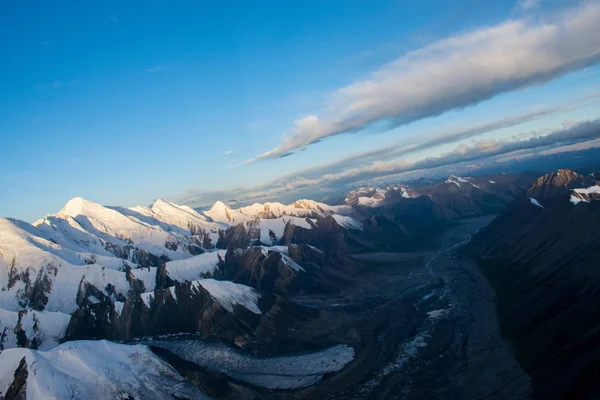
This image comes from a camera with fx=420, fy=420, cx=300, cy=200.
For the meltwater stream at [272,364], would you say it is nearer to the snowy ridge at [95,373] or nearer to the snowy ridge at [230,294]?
the snowy ridge at [95,373]

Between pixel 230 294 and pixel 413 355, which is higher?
pixel 230 294

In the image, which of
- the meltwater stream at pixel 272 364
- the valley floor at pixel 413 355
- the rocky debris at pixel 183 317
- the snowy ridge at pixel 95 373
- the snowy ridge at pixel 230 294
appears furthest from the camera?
the snowy ridge at pixel 230 294

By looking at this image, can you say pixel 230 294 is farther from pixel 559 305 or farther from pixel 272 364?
pixel 559 305

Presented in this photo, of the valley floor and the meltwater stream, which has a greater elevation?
the meltwater stream

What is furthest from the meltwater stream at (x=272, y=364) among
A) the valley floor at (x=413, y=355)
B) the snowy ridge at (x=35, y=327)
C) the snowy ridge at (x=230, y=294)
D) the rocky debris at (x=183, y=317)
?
the snowy ridge at (x=35, y=327)

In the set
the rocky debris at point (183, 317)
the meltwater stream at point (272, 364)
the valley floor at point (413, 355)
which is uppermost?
the rocky debris at point (183, 317)

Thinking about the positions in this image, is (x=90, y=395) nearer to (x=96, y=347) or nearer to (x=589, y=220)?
(x=96, y=347)

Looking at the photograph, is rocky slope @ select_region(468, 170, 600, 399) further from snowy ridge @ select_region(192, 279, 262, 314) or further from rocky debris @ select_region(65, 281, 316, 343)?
snowy ridge @ select_region(192, 279, 262, 314)

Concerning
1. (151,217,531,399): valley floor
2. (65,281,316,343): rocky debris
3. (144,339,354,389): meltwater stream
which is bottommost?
(151,217,531,399): valley floor

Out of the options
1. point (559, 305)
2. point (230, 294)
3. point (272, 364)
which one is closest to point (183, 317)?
point (230, 294)

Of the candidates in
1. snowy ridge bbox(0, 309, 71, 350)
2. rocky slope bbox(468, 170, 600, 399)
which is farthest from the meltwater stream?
snowy ridge bbox(0, 309, 71, 350)

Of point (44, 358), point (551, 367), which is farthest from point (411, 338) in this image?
point (44, 358)

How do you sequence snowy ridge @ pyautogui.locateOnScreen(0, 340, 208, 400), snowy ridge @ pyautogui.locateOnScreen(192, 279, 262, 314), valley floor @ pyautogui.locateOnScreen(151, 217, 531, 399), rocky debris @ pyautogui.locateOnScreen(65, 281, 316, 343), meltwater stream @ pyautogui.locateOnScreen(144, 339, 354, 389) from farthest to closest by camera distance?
snowy ridge @ pyautogui.locateOnScreen(192, 279, 262, 314) < rocky debris @ pyautogui.locateOnScreen(65, 281, 316, 343) < meltwater stream @ pyautogui.locateOnScreen(144, 339, 354, 389) < valley floor @ pyautogui.locateOnScreen(151, 217, 531, 399) < snowy ridge @ pyautogui.locateOnScreen(0, 340, 208, 400)
